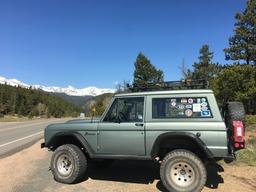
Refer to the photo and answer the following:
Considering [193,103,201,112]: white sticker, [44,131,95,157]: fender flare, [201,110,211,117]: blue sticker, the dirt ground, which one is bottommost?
the dirt ground

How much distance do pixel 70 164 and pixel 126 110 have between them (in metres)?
1.89

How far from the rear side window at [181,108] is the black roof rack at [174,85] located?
56 centimetres

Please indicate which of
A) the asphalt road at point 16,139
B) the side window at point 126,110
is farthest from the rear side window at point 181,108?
the asphalt road at point 16,139

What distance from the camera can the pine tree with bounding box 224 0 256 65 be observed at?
33531 mm

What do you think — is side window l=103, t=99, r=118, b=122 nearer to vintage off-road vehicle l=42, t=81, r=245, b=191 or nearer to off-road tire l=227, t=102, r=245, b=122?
vintage off-road vehicle l=42, t=81, r=245, b=191

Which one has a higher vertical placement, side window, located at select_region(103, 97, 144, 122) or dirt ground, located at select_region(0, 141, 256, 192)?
side window, located at select_region(103, 97, 144, 122)

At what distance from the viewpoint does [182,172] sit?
25.2 feet

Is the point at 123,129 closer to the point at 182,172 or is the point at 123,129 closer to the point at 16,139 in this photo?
the point at 182,172

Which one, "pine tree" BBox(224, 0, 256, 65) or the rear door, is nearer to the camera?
the rear door

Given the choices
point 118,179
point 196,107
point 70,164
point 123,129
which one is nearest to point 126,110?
point 123,129

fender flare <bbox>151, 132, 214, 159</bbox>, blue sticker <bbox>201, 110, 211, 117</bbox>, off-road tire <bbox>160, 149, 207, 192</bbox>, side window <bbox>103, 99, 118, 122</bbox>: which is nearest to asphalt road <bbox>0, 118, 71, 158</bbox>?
side window <bbox>103, 99, 118, 122</bbox>

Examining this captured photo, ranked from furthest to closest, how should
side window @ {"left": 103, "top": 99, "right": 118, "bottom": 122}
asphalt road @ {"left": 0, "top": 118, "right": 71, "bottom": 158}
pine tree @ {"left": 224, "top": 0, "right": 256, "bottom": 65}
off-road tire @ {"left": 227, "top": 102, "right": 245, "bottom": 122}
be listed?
pine tree @ {"left": 224, "top": 0, "right": 256, "bottom": 65} → asphalt road @ {"left": 0, "top": 118, "right": 71, "bottom": 158} → side window @ {"left": 103, "top": 99, "right": 118, "bottom": 122} → off-road tire @ {"left": 227, "top": 102, "right": 245, "bottom": 122}

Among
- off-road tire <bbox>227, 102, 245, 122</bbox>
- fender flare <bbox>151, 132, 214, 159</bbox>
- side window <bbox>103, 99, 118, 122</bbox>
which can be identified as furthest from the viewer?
side window <bbox>103, 99, 118, 122</bbox>

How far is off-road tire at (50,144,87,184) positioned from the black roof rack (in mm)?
1983
